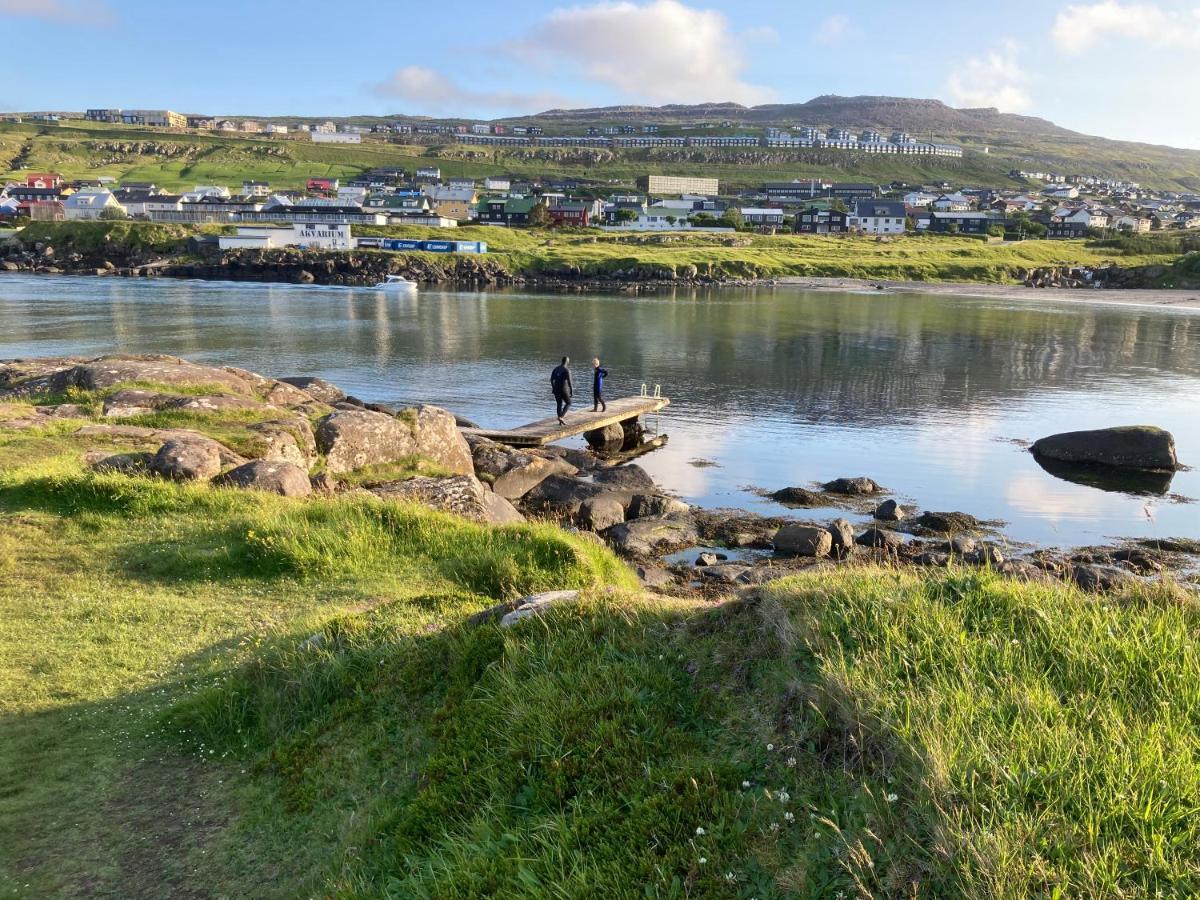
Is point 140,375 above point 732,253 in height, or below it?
below

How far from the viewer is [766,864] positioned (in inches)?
164

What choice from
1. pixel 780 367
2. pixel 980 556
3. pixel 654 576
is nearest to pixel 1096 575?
pixel 980 556

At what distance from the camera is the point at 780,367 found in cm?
4847

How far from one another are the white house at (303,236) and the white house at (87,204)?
32467mm

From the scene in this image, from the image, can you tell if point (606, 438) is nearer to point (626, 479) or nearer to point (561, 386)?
point (561, 386)

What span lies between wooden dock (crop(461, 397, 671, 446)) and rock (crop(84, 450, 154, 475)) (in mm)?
12232

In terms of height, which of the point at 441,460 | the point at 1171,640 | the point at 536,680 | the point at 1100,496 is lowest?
the point at 1100,496

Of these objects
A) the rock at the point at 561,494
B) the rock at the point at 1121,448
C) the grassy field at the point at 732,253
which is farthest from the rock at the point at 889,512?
the grassy field at the point at 732,253

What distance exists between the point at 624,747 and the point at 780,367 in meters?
45.1

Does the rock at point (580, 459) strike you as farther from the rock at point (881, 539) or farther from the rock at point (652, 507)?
the rock at point (881, 539)

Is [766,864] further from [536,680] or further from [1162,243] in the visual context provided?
[1162,243]

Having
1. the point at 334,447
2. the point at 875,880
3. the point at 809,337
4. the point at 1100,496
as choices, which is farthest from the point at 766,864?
the point at 809,337

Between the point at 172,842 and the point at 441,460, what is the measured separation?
1445cm

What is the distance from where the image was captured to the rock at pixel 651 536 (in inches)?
765
